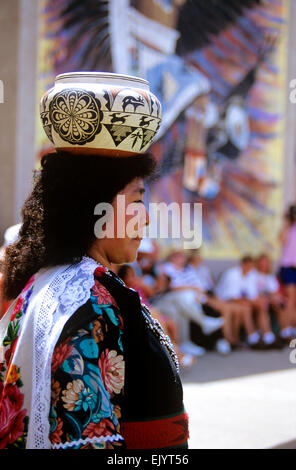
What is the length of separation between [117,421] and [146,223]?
546mm

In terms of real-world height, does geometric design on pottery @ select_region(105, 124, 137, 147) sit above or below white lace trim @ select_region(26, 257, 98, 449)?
above

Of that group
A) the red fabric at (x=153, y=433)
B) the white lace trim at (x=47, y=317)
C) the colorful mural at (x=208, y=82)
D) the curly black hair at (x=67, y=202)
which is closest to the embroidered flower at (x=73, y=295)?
the white lace trim at (x=47, y=317)

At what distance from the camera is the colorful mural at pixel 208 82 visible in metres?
7.67

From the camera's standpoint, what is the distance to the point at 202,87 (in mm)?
9422

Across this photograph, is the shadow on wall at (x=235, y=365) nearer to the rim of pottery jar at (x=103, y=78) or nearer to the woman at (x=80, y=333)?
the woman at (x=80, y=333)

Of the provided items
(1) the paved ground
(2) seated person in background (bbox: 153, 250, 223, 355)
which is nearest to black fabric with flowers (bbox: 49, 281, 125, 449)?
(1) the paved ground

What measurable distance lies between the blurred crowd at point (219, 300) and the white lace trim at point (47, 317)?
4130 mm

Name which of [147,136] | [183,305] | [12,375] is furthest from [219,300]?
[12,375]

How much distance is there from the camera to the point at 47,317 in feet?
4.34

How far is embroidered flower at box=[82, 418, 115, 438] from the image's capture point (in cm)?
121

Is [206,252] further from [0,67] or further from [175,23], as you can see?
[0,67]

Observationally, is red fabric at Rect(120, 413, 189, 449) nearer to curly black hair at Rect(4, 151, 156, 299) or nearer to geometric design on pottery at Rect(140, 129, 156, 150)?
curly black hair at Rect(4, 151, 156, 299)

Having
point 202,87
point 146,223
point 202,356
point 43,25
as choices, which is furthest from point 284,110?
point 146,223

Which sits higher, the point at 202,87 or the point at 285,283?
the point at 202,87
